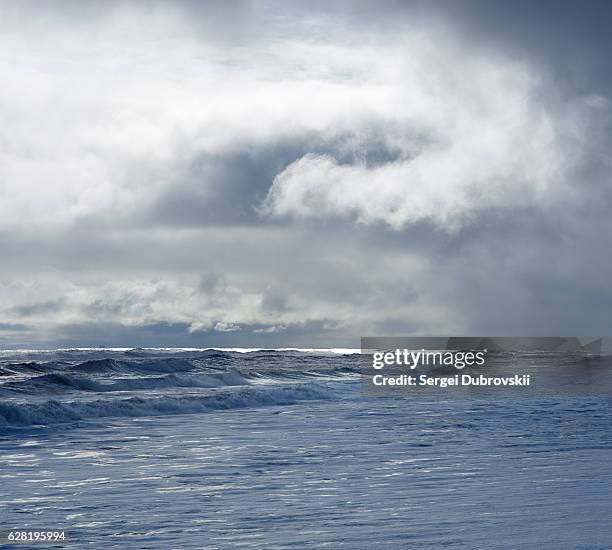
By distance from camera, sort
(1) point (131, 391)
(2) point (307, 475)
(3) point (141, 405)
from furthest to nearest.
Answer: (1) point (131, 391) < (3) point (141, 405) < (2) point (307, 475)

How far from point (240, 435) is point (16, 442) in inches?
238

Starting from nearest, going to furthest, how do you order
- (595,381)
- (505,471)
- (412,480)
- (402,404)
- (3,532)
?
(3,532) < (412,480) < (505,471) < (402,404) < (595,381)

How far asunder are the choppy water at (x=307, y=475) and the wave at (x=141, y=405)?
3.1 inches

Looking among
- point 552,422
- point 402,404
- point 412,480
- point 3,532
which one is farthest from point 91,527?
point 402,404

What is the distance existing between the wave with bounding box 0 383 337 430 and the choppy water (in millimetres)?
79

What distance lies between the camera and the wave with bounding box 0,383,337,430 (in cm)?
2383

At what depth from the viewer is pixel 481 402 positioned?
107 ft

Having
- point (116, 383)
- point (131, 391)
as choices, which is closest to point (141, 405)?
point (131, 391)

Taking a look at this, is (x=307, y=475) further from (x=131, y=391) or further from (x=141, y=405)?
(x=131, y=391)

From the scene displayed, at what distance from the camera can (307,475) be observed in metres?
14.3

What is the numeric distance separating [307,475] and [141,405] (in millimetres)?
15427

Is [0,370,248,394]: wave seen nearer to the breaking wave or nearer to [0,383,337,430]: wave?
the breaking wave

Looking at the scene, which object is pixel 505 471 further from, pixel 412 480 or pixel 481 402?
pixel 481 402

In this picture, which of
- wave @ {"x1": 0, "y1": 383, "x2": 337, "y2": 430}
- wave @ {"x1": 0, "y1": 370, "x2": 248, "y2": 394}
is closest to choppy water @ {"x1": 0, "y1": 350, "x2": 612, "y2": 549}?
wave @ {"x1": 0, "y1": 383, "x2": 337, "y2": 430}
